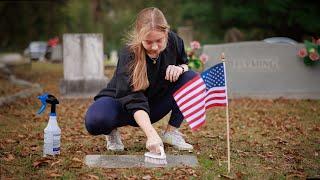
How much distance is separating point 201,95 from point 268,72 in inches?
237

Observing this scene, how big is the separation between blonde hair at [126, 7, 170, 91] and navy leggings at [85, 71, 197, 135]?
0.35 meters

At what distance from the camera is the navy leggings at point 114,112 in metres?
4.73

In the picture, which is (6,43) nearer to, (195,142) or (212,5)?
(212,5)

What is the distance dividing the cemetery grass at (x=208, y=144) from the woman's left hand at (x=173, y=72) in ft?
2.42

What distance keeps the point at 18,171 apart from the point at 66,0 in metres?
22.3

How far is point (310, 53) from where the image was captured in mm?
9953

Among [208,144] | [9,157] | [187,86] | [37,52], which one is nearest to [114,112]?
[187,86]

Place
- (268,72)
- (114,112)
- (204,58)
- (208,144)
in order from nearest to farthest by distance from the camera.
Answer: (114,112) < (208,144) < (268,72) < (204,58)

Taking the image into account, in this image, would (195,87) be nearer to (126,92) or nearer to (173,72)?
(173,72)

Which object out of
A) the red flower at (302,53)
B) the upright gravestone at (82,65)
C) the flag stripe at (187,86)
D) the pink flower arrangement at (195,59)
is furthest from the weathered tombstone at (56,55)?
the flag stripe at (187,86)

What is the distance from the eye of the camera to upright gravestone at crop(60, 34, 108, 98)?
10.6m

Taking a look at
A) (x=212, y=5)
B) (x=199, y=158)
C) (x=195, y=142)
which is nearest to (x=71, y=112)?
(x=195, y=142)

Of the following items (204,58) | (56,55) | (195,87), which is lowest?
(195,87)

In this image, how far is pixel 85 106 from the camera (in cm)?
927
